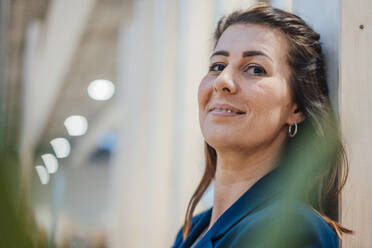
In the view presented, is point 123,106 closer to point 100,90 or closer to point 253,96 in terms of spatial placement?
point 100,90

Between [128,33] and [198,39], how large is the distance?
3.07 metres

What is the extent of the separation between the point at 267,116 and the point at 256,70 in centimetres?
13

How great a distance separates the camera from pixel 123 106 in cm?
605

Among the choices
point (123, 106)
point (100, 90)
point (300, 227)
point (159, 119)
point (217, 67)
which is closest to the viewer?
point (300, 227)

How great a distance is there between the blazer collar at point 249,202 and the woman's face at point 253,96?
0.37 feet

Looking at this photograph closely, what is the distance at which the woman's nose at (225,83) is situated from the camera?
130cm

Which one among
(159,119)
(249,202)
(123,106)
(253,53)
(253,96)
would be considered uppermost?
(253,53)

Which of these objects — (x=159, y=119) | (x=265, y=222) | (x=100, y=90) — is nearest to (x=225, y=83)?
(x=265, y=222)

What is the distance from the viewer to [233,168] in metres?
1.37

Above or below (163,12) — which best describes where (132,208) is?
below

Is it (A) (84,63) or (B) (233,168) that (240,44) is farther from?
(A) (84,63)

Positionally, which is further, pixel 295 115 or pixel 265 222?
pixel 295 115

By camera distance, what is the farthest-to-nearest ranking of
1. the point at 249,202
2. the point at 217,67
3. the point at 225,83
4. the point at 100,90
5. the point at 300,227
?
the point at 100,90 < the point at 217,67 < the point at 225,83 < the point at 249,202 < the point at 300,227

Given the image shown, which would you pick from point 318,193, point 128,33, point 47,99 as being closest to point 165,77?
point 128,33
